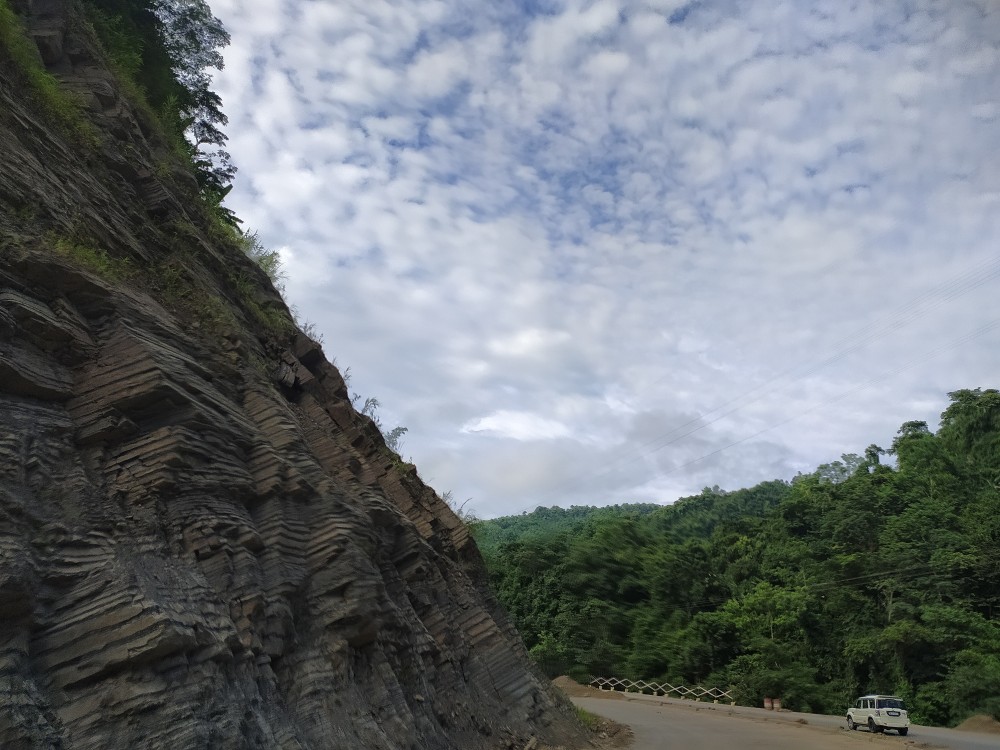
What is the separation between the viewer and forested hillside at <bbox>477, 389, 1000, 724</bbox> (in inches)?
1411

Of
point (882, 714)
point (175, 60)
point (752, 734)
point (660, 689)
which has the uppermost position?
point (175, 60)

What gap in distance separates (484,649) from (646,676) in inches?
1344

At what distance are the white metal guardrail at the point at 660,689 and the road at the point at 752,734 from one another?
6.42m

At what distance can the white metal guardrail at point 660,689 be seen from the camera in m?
38.4

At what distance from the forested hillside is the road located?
7.72 metres

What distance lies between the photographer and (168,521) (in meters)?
7.73

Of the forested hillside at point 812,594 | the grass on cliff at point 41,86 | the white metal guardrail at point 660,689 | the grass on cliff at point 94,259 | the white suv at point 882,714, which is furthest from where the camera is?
the white metal guardrail at point 660,689

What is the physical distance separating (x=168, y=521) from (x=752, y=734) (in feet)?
67.6

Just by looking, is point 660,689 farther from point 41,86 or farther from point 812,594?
point 41,86

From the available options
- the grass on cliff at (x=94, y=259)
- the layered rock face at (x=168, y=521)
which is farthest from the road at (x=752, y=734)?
the grass on cliff at (x=94, y=259)

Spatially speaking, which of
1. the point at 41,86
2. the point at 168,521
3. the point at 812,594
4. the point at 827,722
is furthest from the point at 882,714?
the point at 41,86

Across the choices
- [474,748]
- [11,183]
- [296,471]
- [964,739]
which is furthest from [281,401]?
[964,739]

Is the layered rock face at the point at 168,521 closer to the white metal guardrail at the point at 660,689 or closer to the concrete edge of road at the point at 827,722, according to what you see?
the concrete edge of road at the point at 827,722

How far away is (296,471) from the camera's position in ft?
32.0
